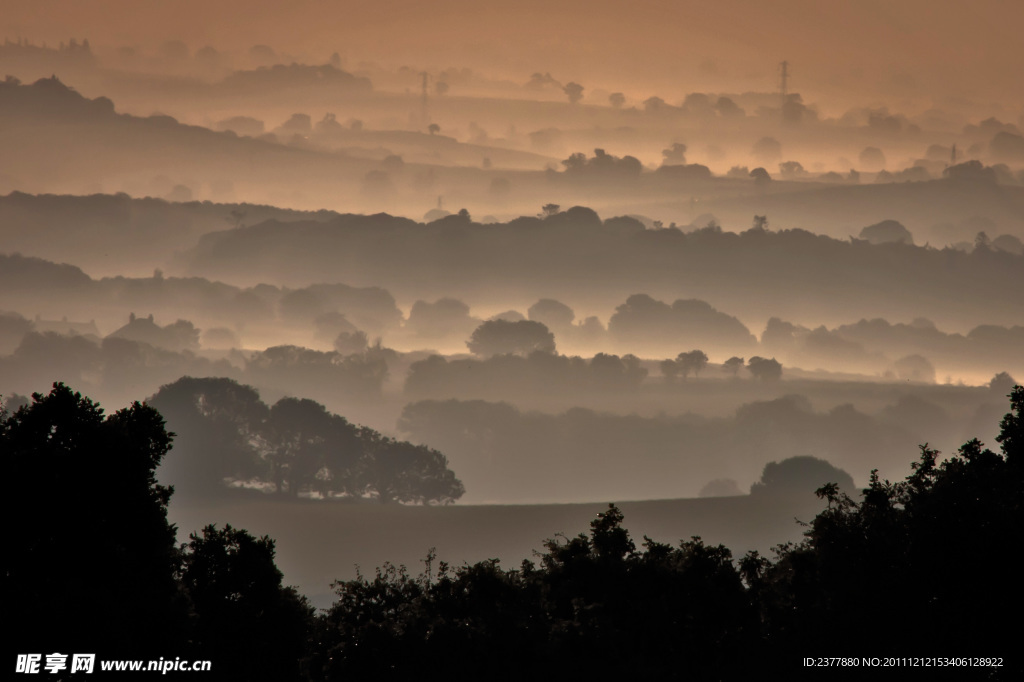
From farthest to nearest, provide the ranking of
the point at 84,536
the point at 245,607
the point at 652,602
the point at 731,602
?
the point at 731,602, the point at 652,602, the point at 245,607, the point at 84,536

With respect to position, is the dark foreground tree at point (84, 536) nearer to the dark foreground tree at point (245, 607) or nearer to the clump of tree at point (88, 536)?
the clump of tree at point (88, 536)

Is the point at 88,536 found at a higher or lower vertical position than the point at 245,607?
higher

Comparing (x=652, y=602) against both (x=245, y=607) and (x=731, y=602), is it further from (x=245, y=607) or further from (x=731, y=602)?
(x=245, y=607)

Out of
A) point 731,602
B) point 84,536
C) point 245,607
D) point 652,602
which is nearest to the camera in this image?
point 84,536

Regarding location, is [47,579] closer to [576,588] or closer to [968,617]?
[576,588]

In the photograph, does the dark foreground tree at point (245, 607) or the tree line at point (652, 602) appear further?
the dark foreground tree at point (245, 607)

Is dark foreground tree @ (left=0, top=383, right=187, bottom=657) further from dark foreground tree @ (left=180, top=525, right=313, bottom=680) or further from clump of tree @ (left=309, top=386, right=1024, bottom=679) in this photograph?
clump of tree @ (left=309, top=386, right=1024, bottom=679)

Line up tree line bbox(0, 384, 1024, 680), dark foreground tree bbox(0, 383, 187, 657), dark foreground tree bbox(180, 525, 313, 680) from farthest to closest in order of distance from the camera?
dark foreground tree bbox(180, 525, 313, 680)
tree line bbox(0, 384, 1024, 680)
dark foreground tree bbox(0, 383, 187, 657)

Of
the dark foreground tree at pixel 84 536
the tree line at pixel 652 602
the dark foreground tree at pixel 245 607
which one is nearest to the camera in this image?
the dark foreground tree at pixel 84 536

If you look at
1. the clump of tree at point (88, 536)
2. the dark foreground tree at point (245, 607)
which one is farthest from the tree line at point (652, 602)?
the clump of tree at point (88, 536)

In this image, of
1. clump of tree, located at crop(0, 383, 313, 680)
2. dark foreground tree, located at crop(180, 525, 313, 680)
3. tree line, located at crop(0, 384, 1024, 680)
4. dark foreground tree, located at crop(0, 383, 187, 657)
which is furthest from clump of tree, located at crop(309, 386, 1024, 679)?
dark foreground tree, located at crop(0, 383, 187, 657)

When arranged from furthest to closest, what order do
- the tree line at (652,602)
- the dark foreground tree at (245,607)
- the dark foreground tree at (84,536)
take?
the dark foreground tree at (245,607)
the tree line at (652,602)
the dark foreground tree at (84,536)

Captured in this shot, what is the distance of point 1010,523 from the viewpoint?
62500mm

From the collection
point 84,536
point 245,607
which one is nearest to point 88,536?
point 84,536
